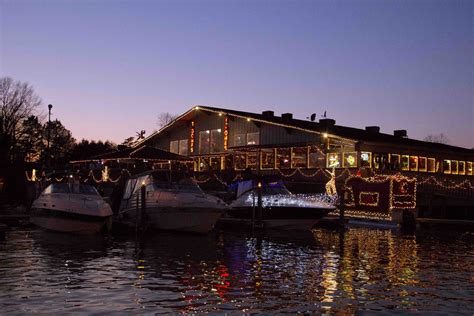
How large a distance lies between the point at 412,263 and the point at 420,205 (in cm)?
2148

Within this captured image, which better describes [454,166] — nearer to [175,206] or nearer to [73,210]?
[175,206]

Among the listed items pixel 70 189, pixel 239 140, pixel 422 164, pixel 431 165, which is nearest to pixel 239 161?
pixel 239 140

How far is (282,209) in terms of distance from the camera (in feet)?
101

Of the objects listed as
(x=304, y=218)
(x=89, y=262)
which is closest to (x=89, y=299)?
(x=89, y=262)

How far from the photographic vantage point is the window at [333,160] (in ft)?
132

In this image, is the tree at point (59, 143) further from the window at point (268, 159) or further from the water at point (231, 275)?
the water at point (231, 275)

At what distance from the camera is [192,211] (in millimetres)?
27312

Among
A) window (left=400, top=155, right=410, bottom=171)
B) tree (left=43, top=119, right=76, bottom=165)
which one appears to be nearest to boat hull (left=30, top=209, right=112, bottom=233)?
window (left=400, top=155, right=410, bottom=171)

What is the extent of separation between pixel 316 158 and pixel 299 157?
A: 1.59m

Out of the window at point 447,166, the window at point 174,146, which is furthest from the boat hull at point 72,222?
the window at point 447,166

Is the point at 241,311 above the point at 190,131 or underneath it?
underneath

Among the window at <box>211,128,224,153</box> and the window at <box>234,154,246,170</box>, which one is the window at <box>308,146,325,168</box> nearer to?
the window at <box>234,154,246,170</box>

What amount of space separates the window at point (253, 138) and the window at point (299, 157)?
10.7ft

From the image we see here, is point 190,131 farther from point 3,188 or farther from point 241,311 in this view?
point 241,311
